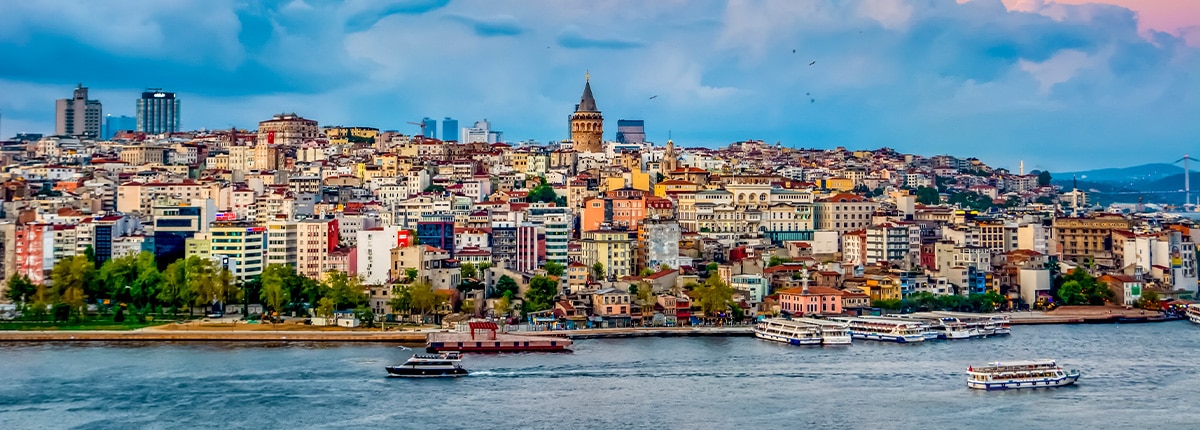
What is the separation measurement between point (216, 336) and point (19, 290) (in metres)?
5.29

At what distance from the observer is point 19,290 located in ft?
91.1

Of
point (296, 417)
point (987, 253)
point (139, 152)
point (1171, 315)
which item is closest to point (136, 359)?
point (296, 417)

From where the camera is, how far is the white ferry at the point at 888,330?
81.4 ft

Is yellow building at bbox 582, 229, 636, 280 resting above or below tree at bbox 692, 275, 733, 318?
above

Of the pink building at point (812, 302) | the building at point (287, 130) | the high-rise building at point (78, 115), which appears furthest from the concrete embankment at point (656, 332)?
the high-rise building at point (78, 115)

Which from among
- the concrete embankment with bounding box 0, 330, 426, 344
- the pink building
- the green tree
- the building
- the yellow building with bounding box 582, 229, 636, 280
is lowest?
the concrete embankment with bounding box 0, 330, 426, 344

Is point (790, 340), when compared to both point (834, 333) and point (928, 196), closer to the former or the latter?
point (834, 333)

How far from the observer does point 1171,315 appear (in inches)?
1150

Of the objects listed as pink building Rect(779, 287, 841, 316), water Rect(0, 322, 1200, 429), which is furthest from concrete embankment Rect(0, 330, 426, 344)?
pink building Rect(779, 287, 841, 316)

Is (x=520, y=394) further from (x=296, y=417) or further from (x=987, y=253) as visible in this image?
(x=987, y=253)

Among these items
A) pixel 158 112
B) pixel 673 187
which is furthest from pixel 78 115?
pixel 673 187

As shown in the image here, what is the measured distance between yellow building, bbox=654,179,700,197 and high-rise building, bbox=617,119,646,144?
24070 mm

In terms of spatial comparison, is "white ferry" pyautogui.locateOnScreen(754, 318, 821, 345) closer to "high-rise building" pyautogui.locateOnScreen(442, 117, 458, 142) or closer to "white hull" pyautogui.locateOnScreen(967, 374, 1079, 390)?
"white hull" pyautogui.locateOnScreen(967, 374, 1079, 390)

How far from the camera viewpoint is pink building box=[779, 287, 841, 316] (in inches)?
1068
